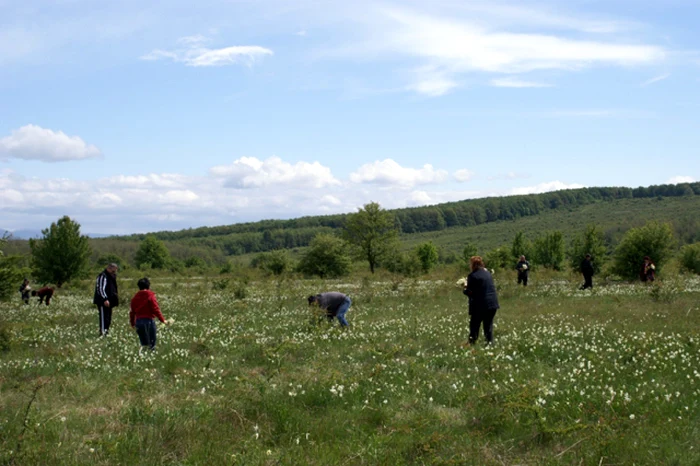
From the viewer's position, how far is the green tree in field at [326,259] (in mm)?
60406

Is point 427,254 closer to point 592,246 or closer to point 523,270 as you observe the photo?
point 592,246

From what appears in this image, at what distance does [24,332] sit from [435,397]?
10925 mm

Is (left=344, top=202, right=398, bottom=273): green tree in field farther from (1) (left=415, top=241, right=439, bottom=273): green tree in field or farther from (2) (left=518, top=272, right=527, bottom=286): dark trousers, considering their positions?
(2) (left=518, top=272, right=527, bottom=286): dark trousers

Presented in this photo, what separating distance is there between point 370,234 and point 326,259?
7.45m

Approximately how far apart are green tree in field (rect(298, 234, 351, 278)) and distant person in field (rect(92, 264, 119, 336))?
44.5 meters

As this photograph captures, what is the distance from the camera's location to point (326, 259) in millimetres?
60750

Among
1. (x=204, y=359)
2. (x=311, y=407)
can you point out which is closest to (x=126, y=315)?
(x=204, y=359)

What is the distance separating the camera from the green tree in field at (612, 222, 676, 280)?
36438 millimetres

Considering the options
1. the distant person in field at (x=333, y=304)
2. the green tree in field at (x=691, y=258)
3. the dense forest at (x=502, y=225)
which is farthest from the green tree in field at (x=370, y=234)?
the dense forest at (x=502, y=225)

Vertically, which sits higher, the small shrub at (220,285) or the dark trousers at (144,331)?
the dark trousers at (144,331)

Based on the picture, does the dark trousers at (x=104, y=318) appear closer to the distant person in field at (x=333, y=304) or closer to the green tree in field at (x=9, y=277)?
the green tree in field at (x=9, y=277)

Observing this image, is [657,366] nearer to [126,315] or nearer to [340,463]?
[340,463]

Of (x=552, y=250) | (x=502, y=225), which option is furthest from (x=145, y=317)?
(x=502, y=225)

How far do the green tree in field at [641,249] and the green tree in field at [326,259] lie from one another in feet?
97.8
